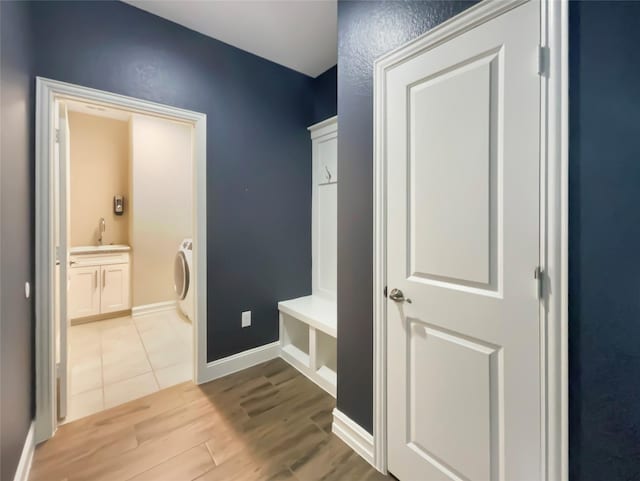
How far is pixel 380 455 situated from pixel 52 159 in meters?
2.57

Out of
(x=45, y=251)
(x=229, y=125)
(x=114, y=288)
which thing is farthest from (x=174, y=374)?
(x=229, y=125)

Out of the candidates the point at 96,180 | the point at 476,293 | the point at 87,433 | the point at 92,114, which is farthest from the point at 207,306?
the point at 92,114

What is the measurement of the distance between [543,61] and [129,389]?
3129mm

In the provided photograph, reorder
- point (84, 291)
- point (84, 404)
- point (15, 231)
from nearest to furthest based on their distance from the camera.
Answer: point (15, 231), point (84, 404), point (84, 291)

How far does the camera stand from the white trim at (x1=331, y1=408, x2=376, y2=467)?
156cm

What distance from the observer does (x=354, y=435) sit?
1.64 metres

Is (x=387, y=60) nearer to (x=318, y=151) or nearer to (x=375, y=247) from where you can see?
(x=375, y=247)

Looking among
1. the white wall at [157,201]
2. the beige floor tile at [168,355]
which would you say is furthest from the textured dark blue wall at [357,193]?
the white wall at [157,201]

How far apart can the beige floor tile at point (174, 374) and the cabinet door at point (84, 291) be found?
186 cm

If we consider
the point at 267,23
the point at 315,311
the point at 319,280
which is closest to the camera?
the point at 267,23

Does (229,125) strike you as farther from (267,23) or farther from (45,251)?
(45,251)

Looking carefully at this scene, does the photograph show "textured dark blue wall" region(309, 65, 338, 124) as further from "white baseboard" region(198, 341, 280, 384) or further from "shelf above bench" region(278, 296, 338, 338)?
"white baseboard" region(198, 341, 280, 384)

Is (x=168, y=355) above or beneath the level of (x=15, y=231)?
beneath

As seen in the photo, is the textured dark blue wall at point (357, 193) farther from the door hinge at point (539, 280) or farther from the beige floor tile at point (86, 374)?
the beige floor tile at point (86, 374)
